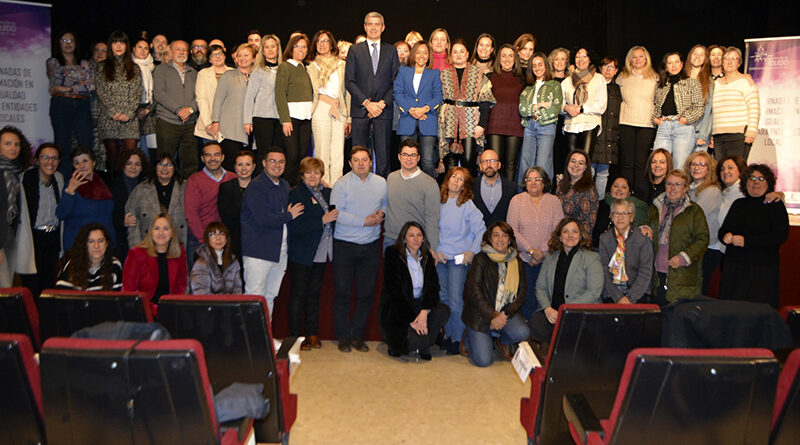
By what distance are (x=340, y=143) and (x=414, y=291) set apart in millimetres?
1706

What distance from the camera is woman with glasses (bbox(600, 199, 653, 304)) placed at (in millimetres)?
4316

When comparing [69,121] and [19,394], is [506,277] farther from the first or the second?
[69,121]

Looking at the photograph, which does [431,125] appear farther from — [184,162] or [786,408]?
[786,408]

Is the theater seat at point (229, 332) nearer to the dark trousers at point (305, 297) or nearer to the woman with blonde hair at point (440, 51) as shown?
the dark trousers at point (305, 297)

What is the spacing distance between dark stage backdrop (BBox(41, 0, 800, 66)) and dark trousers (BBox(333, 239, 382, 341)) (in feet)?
12.7

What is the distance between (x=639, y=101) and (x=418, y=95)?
2.09 m

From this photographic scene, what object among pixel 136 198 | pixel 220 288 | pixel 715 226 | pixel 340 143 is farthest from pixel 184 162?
pixel 715 226

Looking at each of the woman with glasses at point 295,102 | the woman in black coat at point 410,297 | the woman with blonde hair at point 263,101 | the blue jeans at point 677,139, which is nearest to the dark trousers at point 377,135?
the woman with glasses at point 295,102

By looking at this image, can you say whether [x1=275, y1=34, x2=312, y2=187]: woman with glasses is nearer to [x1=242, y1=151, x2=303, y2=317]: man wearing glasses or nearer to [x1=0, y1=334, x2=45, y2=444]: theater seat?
[x1=242, y1=151, x2=303, y2=317]: man wearing glasses

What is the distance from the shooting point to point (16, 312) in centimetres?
274

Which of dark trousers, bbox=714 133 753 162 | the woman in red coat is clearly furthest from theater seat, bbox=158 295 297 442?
dark trousers, bbox=714 133 753 162

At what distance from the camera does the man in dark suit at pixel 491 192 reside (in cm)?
499

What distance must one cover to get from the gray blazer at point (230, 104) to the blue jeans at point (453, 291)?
7.20ft

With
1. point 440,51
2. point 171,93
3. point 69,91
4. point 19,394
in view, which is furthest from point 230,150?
point 19,394
